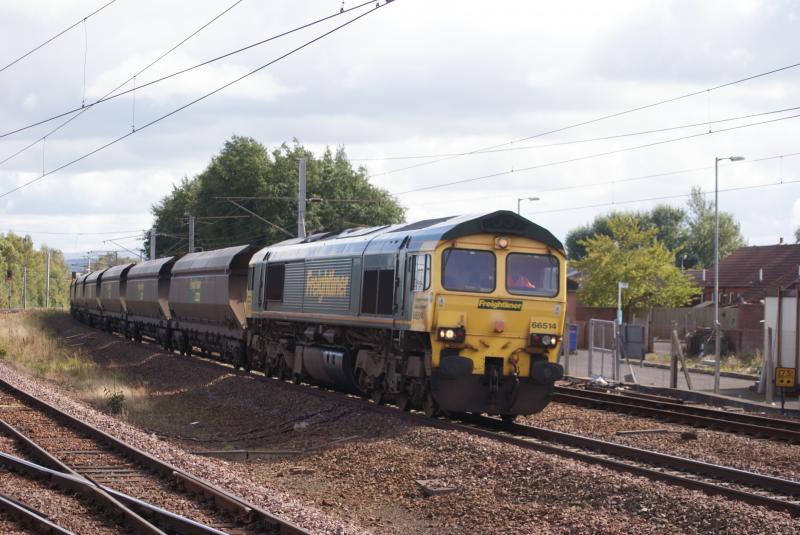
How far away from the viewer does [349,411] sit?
18.4 meters

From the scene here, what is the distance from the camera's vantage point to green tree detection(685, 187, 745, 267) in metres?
127

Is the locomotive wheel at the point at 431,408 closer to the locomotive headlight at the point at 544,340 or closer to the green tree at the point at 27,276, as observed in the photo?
the locomotive headlight at the point at 544,340

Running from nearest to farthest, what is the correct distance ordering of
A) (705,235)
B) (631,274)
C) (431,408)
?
1. (431,408)
2. (631,274)
3. (705,235)

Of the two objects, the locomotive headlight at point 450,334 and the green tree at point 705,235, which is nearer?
the locomotive headlight at point 450,334

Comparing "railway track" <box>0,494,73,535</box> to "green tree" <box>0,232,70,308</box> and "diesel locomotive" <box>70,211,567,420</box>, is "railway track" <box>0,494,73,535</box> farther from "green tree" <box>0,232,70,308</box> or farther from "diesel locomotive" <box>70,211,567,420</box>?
"green tree" <box>0,232,70,308</box>

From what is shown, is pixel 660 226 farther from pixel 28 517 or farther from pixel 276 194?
pixel 28 517

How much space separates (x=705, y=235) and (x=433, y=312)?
4643 inches

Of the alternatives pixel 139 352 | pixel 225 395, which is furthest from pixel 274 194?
pixel 225 395

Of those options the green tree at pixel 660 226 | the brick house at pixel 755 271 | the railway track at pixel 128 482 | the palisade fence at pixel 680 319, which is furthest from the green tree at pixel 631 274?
the green tree at pixel 660 226

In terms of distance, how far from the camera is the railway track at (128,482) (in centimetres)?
980

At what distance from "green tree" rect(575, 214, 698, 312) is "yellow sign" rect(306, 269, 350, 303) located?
36989 millimetres

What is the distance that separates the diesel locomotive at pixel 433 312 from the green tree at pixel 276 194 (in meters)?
49.5

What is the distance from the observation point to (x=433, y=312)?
16203 millimetres

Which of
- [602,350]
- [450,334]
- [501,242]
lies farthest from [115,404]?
[602,350]
